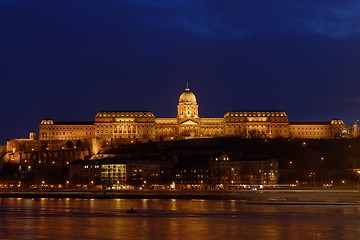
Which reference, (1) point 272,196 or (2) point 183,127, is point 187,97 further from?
(1) point 272,196

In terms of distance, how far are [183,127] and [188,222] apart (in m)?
123

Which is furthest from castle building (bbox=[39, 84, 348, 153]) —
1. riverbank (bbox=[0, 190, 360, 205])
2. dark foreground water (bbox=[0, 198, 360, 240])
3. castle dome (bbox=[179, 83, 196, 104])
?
dark foreground water (bbox=[0, 198, 360, 240])

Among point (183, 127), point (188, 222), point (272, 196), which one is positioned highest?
point (183, 127)

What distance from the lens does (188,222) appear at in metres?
48.6

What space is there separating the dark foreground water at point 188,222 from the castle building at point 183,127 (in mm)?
107715

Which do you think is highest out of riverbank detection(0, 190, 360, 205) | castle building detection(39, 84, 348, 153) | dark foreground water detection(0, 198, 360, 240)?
castle building detection(39, 84, 348, 153)

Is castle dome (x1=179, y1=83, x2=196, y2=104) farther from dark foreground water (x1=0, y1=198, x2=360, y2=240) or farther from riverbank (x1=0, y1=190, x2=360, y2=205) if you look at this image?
dark foreground water (x1=0, y1=198, x2=360, y2=240)

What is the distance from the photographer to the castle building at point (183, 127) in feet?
563

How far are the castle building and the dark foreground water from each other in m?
108

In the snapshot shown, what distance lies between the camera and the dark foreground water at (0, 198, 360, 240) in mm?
41094

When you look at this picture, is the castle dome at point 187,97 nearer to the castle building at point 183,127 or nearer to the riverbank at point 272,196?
the castle building at point 183,127

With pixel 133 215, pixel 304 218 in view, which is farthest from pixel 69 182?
pixel 304 218

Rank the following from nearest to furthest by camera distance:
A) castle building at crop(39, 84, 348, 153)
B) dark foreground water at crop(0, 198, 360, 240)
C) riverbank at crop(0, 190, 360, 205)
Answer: dark foreground water at crop(0, 198, 360, 240) < riverbank at crop(0, 190, 360, 205) < castle building at crop(39, 84, 348, 153)

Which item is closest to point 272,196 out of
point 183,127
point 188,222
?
point 188,222
